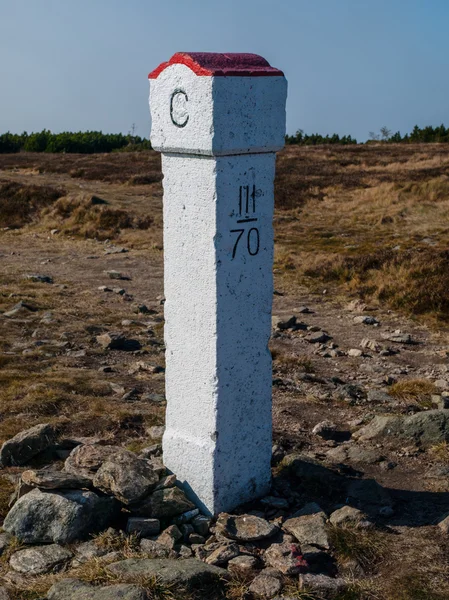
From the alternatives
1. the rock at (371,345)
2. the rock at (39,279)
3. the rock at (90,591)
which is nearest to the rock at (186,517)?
the rock at (90,591)

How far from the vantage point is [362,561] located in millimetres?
4793

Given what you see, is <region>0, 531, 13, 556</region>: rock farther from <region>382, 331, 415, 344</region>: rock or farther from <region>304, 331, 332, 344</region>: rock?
<region>382, 331, 415, 344</region>: rock

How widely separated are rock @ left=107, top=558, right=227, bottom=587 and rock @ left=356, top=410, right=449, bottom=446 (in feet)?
9.04

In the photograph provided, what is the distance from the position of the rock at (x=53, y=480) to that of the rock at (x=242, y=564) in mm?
1171

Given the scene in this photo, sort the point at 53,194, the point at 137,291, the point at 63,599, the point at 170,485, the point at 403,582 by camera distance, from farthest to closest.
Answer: the point at 53,194 < the point at 137,291 < the point at 170,485 < the point at 403,582 < the point at 63,599

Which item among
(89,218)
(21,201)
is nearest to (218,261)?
(89,218)

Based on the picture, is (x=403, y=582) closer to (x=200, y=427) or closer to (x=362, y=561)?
(x=362, y=561)

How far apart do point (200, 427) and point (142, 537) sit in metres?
0.81

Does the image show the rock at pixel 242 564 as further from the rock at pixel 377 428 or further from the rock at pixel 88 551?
the rock at pixel 377 428

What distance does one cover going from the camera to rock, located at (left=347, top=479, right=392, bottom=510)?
559 cm

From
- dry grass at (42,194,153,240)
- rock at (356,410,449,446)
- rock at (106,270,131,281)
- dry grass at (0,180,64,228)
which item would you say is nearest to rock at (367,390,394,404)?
rock at (356,410,449,446)

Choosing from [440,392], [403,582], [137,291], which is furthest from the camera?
[137,291]

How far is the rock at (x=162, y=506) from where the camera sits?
5.11 meters

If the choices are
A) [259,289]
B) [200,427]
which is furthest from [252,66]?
[200,427]
